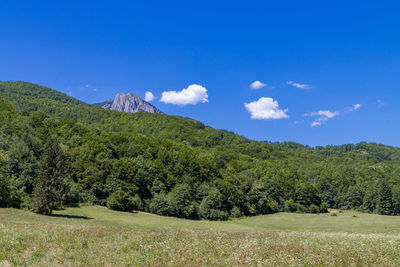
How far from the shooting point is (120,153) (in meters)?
117

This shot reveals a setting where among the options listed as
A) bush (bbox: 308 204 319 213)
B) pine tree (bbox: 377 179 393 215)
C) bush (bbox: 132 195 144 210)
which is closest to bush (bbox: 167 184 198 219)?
bush (bbox: 132 195 144 210)

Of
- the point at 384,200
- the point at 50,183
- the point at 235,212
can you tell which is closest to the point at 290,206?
the point at 235,212

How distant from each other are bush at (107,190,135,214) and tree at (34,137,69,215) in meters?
21.1

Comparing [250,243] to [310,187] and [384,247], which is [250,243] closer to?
[384,247]

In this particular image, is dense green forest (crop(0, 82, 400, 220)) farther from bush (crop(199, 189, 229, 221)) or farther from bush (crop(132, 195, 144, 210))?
bush (crop(199, 189, 229, 221))

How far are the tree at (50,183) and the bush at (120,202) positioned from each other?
833 inches

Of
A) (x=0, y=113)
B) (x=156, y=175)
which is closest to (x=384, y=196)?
(x=156, y=175)

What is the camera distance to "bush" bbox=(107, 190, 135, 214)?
70812 mm

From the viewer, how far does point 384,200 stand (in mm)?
136500

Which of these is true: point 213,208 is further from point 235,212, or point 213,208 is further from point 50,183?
point 50,183

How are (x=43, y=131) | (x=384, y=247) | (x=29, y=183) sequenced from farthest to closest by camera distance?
(x=43, y=131) → (x=29, y=183) → (x=384, y=247)

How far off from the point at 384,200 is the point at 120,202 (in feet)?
422

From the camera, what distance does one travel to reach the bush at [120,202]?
70812mm

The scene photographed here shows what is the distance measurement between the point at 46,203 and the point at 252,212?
71.1 metres
